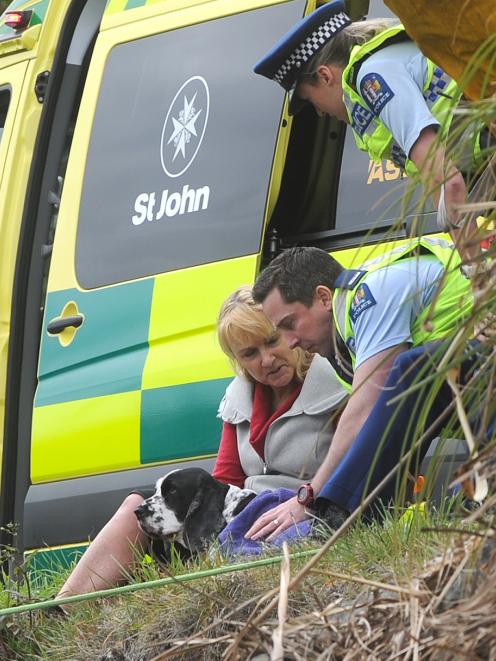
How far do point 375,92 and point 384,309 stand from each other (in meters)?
0.50

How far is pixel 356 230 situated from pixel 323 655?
219 cm

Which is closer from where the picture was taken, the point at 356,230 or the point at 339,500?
the point at 339,500

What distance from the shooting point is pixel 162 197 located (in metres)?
4.14

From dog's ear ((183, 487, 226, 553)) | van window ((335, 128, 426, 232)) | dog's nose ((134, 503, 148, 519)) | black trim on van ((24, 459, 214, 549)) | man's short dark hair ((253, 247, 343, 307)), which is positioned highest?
van window ((335, 128, 426, 232))

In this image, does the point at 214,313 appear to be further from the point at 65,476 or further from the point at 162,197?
the point at 65,476

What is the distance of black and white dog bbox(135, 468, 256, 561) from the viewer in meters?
3.27

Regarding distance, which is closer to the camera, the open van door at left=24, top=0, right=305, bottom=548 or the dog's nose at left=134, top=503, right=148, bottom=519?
the dog's nose at left=134, top=503, right=148, bottom=519

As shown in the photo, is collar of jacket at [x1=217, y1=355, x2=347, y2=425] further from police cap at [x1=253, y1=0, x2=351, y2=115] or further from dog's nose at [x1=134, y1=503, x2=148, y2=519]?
police cap at [x1=253, y1=0, x2=351, y2=115]

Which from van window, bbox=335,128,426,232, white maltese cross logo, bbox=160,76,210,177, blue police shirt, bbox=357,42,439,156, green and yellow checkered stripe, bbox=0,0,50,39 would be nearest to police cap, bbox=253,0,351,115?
blue police shirt, bbox=357,42,439,156

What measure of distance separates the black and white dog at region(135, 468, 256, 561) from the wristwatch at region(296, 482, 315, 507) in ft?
0.95

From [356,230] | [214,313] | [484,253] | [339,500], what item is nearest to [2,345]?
[214,313]

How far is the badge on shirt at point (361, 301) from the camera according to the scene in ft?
10.4

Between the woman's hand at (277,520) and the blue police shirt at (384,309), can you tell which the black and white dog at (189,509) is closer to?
the woman's hand at (277,520)

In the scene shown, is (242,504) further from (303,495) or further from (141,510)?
(303,495)
